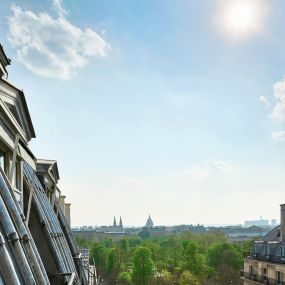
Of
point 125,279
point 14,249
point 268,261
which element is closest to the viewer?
point 14,249

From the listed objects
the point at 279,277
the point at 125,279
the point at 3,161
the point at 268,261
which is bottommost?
the point at 125,279

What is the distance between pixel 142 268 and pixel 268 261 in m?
36.9

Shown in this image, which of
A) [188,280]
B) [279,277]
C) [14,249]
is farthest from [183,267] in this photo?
[14,249]

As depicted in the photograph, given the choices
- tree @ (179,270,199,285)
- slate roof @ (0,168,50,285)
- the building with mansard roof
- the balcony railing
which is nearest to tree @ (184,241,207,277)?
tree @ (179,270,199,285)

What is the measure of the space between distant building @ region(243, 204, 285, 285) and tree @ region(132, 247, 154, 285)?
101ft

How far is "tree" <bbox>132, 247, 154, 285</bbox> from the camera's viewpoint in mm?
69438

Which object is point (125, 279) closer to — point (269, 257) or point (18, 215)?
point (269, 257)

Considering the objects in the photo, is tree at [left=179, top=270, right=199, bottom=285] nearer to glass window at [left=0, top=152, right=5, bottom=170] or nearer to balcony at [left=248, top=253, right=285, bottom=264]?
balcony at [left=248, top=253, right=285, bottom=264]

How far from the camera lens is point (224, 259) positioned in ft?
253

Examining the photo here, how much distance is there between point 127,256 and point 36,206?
97299mm

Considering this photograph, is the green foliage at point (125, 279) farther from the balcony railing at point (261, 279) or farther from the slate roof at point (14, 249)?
the slate roof at point (14, 249)

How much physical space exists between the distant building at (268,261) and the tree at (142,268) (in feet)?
101

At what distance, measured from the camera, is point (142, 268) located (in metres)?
69.7

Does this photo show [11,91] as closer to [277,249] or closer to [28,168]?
[28,168]
